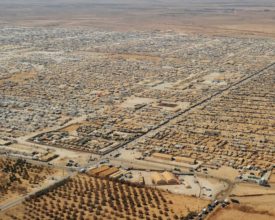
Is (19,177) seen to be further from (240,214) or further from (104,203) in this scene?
(240,214)

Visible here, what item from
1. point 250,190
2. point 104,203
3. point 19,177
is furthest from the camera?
point 19,177

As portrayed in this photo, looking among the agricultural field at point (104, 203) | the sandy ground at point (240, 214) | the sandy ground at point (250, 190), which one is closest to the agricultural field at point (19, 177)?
the agricultural field at point (104, 203)

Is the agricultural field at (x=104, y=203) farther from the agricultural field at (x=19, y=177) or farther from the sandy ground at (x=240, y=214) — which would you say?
the agricultural field at (x=19, y=177)

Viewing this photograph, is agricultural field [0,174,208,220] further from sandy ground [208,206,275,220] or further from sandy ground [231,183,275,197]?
sandy ground [231,183,275,197]

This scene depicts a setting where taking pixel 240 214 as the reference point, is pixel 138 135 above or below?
below

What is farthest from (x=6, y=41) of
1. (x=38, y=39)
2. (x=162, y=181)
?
(x=162, y=181)

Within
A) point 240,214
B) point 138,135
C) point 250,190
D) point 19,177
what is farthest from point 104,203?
point 138,135

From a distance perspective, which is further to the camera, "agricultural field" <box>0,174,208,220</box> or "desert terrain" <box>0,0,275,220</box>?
"desert terrain" <box>0,0,275,220</box>

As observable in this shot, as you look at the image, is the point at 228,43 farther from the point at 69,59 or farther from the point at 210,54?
the point at 69,59

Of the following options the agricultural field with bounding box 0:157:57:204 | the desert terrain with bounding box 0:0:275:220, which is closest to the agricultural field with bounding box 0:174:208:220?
the desert terrain with bounding box 0:0:275:220

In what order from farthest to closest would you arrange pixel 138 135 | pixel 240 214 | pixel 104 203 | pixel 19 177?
pixel 138 135 → pixel 19 177 → pixel 104 203 → pixel 240 214

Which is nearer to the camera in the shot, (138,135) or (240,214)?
(240,214)

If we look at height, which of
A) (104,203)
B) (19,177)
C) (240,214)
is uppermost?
(240,214)
